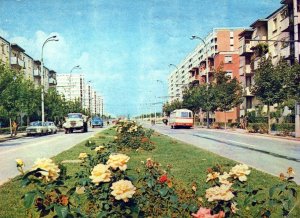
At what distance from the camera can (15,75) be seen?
36.5 m

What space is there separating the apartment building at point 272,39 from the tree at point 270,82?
1.91m

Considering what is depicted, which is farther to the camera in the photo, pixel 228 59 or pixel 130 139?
pixel 228 59

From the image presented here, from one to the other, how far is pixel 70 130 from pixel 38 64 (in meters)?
44.5

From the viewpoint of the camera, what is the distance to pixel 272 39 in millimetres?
46188

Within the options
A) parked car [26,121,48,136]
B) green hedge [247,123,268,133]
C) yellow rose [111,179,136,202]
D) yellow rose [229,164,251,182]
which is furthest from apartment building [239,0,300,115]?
yellow rose [111,179,136,202]

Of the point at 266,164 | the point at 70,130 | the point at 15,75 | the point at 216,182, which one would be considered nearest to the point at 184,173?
the point at 266,164

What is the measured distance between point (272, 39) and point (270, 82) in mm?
16410

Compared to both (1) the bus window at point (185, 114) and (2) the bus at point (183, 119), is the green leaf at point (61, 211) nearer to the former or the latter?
(2) the bus at point (183, 119)

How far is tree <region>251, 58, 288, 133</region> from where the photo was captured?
31.1 meters

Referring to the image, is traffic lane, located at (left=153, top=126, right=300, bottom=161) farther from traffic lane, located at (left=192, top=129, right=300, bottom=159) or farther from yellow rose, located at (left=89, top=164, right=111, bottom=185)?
yellow rose, located at (left=89, top=164, right=111, bottom=185)

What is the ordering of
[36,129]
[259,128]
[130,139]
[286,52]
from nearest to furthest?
[130,139]
[259,128]
[286,52]
[36,129]

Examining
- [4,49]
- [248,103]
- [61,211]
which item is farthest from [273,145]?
[4,49]

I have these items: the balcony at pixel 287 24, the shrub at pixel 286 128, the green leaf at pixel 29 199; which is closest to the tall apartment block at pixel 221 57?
the balcony at pixel 287 24

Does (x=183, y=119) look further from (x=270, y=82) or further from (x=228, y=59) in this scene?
(x=270, y=82)
